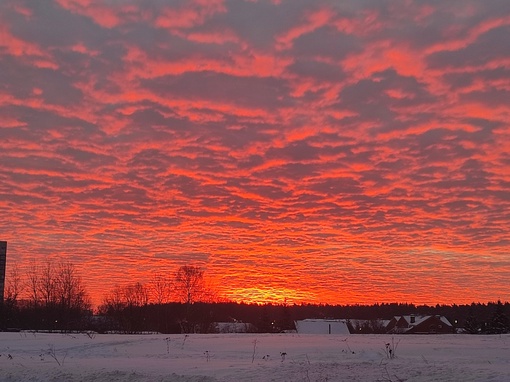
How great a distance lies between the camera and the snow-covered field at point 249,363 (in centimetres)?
1494

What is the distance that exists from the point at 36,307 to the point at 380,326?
7590cm

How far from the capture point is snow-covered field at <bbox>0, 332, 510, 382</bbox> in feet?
49.0

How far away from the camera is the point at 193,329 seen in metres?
65.4

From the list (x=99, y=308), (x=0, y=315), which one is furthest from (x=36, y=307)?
(x=99, y=308)

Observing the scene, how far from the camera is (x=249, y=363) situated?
18.2 meters

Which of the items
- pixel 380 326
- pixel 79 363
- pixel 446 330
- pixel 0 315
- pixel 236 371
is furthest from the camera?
pixel 380 326

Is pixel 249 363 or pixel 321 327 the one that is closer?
pixel 249 363

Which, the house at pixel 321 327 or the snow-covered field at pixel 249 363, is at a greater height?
the house at pixel 321 327

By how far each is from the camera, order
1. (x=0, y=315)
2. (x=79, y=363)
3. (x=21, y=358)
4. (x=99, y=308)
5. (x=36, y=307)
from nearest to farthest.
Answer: (x=79, y=363), (x=21, y=358), (x=0, y=315), (x=36, y=307), (x=99, y=308)

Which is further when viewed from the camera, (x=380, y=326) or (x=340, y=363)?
(x=380, y=326)

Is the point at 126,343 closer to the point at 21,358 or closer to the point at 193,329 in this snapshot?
the point at 21,358

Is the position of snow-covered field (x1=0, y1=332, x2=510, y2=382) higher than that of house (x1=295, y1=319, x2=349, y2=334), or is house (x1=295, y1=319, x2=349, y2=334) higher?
house (x1=295, y1=319, x2=349, y2=334)

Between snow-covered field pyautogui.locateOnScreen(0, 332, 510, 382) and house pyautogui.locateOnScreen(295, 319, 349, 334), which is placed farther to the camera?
house pyautogui.locateOnScreen(295, 319, 349, 334)

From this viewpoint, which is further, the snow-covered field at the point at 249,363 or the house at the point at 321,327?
the house at the point at 321,327
